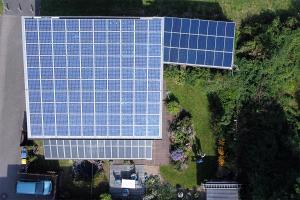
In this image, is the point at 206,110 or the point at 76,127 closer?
the point at 76,127

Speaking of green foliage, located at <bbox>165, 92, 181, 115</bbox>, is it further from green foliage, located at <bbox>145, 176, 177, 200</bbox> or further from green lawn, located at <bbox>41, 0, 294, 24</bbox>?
green lawn, located at <bbox>41, 0, 294, 24</bbox>

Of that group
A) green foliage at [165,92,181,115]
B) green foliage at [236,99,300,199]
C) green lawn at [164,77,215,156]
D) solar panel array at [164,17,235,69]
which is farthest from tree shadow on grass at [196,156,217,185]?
solar panel array at [164,17,235,69]

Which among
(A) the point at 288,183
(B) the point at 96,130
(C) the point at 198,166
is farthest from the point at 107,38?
(A) the point at 288,183

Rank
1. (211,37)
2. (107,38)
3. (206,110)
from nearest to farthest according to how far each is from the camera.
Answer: (107,38) → (211,37) → (206,110)

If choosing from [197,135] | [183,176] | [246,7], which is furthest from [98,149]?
[246,7]

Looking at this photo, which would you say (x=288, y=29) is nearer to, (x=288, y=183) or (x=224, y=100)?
(x=224, y=100)

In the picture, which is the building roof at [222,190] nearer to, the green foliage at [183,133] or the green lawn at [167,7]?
the green foliage at [183,133]
